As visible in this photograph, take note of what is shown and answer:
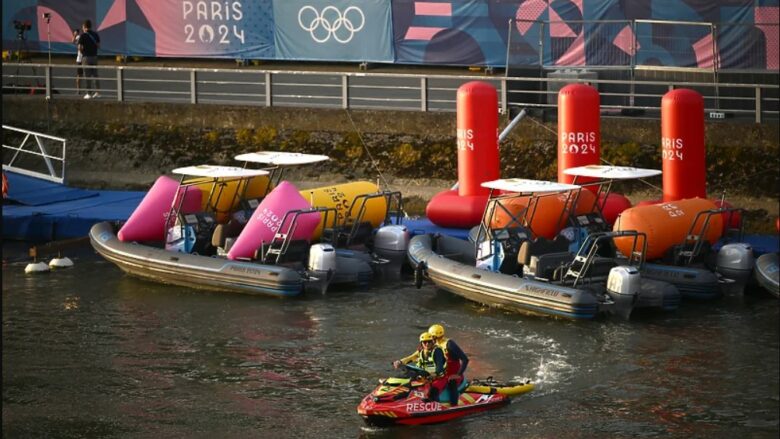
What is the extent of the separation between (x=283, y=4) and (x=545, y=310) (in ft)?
56.1

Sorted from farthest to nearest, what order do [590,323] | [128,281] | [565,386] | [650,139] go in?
1. [650,139]
2. [128,281]
3. [590,323]
4. [565,386]

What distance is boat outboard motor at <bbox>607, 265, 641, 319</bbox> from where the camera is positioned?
20.3 metres

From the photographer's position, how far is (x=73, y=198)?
1198 inches

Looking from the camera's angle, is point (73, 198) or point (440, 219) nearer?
point (440, 219)

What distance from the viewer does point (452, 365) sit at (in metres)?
15.8

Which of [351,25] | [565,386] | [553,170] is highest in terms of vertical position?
[351,25]

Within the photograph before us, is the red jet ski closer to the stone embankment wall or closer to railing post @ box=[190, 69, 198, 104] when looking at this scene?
the stone embankment wall

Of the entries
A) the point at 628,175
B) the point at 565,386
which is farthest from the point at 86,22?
the point at 565,386

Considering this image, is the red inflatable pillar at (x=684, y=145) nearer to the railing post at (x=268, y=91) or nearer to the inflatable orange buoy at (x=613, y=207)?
the inflatable orange buoy at (x=613, y=207)

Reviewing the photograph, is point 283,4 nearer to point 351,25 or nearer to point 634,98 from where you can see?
point 351,25

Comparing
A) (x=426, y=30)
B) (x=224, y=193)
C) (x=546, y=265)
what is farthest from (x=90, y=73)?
(x=546, y=265)

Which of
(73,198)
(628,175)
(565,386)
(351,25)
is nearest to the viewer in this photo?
(565,386)

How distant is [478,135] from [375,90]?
8.64 m

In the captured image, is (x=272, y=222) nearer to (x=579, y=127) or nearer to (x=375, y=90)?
(x=579, y=127)
